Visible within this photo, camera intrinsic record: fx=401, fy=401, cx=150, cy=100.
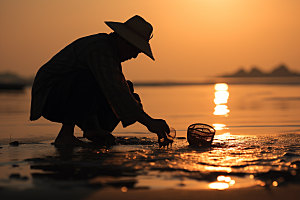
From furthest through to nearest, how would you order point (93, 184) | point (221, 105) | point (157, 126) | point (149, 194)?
point (221, 105)
point (157, 126)
point (93, 184)
point (149, 194)

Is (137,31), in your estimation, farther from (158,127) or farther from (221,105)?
(221,105)

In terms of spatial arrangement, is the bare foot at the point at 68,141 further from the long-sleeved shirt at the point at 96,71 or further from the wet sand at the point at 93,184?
the wet sand at the point at 93,184

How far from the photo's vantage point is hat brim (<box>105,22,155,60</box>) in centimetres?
337

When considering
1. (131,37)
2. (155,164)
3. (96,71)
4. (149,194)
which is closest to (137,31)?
(131,37)

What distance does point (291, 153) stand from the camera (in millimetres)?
3150

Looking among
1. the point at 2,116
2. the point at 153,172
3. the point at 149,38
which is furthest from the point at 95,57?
the point at 2,116

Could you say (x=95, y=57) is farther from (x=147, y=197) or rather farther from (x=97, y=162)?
(x=147, y=197)

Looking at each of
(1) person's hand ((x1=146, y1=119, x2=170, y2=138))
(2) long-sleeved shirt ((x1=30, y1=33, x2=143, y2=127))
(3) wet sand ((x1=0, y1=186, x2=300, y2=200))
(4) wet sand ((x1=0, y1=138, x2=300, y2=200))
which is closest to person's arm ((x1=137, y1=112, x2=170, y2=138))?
(1) person's hand ((x1=146, y1=119, x2=170, y2=138))

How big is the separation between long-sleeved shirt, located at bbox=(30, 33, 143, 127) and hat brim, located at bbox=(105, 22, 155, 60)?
157mm

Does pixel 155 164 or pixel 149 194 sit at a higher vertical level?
pixel 155 164

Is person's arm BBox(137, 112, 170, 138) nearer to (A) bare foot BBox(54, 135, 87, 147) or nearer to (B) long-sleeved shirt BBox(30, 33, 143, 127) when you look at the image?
(B) long-sleeved shirt BBox(30, 33, 143, 127)

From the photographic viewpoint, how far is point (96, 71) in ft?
11.1

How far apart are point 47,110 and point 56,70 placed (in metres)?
0.39

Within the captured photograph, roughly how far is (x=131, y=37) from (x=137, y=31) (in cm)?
11
